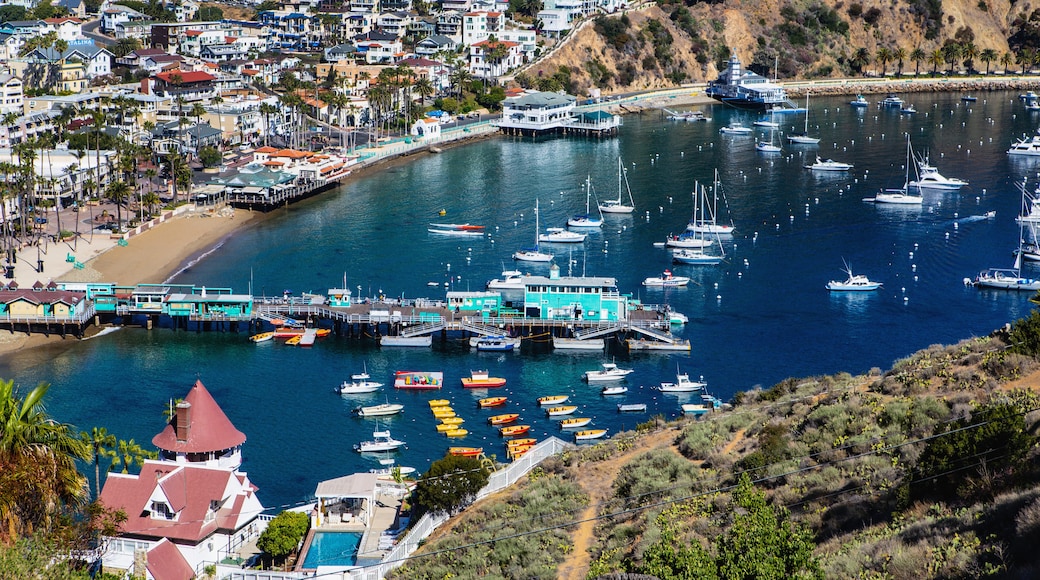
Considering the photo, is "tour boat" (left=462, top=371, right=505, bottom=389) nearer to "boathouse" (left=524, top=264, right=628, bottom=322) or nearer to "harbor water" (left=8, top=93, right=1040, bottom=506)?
"harbor water" (left=8, top=93, right=1040, bottom=506)

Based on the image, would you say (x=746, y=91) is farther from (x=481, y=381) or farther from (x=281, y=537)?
(x=281, y=537)

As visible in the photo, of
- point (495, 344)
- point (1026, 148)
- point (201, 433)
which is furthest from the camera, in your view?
point (1026, 148)

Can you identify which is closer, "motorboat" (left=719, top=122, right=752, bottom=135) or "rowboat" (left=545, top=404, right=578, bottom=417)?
"rowboat" (left=545, top=404, right=578, bottom=417)

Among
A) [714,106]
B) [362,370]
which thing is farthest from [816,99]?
[362,370]

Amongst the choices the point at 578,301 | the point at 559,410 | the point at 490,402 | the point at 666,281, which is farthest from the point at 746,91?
the point at 559,410

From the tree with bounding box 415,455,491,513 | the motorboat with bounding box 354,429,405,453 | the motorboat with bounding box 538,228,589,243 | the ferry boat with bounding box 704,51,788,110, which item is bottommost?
the motorboat with bounding box 354,429,405,453

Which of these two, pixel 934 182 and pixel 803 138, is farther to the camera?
pixel 803 138

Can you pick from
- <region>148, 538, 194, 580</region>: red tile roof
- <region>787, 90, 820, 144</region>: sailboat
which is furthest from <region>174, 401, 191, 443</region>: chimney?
<region>787, 90, 820, 144</region>: sailboat
